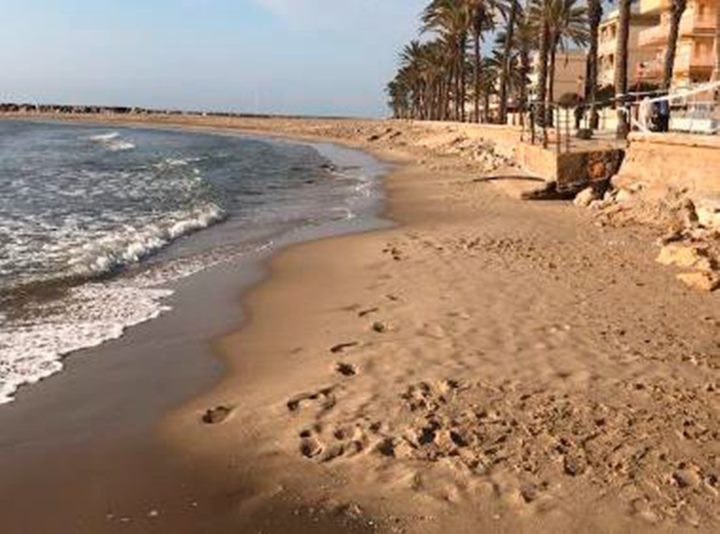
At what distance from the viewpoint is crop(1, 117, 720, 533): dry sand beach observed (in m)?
5.38

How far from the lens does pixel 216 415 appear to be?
6.98m

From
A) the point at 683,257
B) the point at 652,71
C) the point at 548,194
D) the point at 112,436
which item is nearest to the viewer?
the point at 112,436

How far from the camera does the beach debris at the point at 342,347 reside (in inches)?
330

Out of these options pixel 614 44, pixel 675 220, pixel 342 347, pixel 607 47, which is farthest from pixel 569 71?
pixel 342 347

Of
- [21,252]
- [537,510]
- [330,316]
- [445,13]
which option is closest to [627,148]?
[330,316]

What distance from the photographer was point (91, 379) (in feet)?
25.7

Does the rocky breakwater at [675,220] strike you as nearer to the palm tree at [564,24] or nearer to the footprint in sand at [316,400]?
the footprint in sand at [316,400]

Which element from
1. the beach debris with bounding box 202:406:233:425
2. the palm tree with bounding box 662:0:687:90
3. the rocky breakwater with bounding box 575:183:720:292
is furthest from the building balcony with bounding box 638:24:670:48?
the beach debris with bounding box 202:406:233:425

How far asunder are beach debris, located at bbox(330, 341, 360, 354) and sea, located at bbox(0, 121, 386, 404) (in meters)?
2.38

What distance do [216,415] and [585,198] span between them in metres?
12.5

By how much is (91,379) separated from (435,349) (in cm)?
305

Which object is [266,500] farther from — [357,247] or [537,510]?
[357,247]

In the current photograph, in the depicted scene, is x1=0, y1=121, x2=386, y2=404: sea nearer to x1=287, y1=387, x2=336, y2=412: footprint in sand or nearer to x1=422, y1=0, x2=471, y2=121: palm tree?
x1=287, y1=387, x2=336, y2=412: footprint in sand

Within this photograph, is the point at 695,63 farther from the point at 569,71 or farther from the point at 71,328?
the point at 71,328
